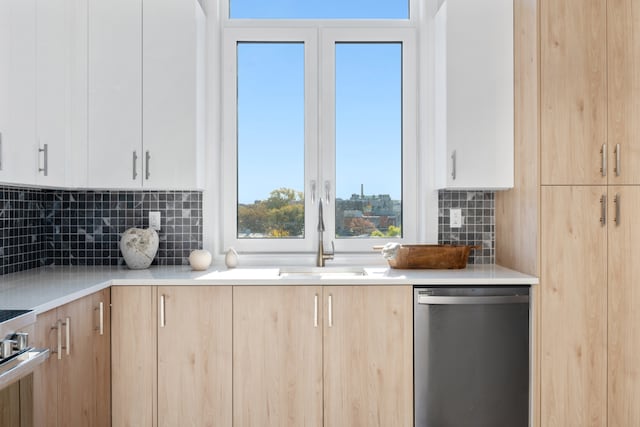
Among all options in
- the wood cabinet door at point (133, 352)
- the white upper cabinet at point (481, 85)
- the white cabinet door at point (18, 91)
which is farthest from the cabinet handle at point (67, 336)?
the white upper cabinet at point (481, 85)

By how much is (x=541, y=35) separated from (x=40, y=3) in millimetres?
2274

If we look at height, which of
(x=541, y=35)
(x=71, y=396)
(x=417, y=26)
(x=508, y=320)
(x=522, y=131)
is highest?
(x=417, y=26)

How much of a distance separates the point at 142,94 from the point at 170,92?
14 centimetres

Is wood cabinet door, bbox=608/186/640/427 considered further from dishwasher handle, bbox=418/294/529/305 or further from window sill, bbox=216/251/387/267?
window sill, bbox=216/251/387/267

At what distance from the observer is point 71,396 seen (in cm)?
189

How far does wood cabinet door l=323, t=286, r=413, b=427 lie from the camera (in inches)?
89.8

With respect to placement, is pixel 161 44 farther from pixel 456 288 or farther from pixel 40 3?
pixel 456 288

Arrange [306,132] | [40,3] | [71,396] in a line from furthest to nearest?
1. [306,132]
2. [40,3]
3. [71,396]

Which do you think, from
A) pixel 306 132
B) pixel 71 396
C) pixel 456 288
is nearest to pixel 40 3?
pixel 306 132

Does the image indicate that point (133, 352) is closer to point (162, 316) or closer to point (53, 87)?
point (162, 316)

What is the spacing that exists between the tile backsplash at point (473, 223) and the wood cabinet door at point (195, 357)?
1340 mm

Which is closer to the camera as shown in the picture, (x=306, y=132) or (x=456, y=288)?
(x=456, y=288)

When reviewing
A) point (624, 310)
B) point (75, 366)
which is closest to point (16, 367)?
point (75, 366)

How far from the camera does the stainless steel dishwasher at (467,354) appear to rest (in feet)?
7.48
